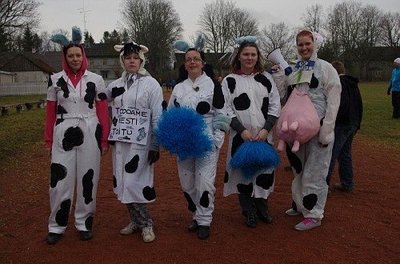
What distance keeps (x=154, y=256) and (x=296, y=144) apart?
6.11 feet

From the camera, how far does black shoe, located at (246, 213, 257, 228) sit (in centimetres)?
489

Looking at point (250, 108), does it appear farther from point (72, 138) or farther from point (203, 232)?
point (72, 138)

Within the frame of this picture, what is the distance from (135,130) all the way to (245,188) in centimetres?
142

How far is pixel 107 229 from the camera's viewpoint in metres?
4.96

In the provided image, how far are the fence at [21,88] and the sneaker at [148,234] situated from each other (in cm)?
4403

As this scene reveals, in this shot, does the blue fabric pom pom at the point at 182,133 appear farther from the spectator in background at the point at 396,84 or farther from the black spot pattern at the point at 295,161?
the spectator in background at the point at 396,84

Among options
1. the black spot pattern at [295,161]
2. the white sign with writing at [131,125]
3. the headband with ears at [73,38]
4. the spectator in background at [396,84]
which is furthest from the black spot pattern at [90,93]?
the spectator in background at [396,84]

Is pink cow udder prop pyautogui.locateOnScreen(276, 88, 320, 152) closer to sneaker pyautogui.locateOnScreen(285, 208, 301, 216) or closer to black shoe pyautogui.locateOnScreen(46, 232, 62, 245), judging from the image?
sneaker pyautogui.locateOnScreen(285, 208, 301, 216)

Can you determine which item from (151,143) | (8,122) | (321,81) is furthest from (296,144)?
(8,122)

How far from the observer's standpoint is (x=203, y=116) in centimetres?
457

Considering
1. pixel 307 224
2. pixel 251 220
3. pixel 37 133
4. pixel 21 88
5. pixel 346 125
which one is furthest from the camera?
pixel 21 88

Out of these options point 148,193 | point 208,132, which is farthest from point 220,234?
point 208,132

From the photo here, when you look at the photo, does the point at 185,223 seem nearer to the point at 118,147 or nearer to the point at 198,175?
the point at 198,175

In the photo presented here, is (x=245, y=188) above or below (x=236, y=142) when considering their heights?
below
